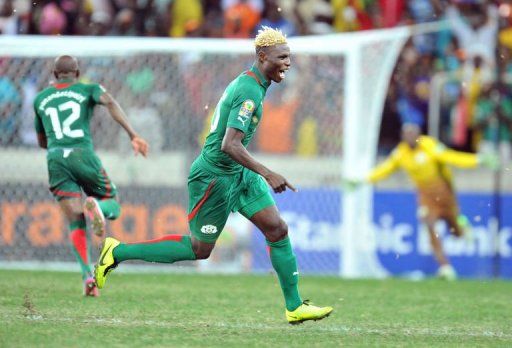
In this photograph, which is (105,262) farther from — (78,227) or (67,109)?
(67,109)

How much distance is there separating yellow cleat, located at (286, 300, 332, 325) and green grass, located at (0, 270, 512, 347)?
0.11m

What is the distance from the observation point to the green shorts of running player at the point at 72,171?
1085cm

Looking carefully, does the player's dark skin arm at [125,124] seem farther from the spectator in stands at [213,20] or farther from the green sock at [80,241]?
the spectator in stands at [213,20]

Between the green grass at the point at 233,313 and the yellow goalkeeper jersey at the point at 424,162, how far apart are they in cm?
252

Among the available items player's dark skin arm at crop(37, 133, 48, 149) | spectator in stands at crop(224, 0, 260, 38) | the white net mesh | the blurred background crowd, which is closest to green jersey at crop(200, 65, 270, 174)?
player's dark skin arm at crop(37, 133, 48, 149)

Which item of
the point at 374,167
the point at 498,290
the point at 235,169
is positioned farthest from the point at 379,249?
the point at 235,169

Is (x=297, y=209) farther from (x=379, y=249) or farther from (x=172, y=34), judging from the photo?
(x=172, y=34)

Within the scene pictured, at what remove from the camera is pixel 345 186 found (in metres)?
15.3

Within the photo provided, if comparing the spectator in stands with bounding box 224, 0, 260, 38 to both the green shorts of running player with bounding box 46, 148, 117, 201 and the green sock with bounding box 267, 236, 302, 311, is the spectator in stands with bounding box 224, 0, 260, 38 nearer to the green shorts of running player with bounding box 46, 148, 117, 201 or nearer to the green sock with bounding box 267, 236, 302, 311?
the green shorts of running player with bounding box 46, 148, 117, 201

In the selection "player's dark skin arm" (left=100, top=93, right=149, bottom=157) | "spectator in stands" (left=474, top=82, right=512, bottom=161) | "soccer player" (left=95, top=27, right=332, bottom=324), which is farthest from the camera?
"spectator in stands" (left=474, top=82, right=512, bottom=161)

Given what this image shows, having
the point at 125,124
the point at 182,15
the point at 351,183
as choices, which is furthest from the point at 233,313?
the point at 182,15

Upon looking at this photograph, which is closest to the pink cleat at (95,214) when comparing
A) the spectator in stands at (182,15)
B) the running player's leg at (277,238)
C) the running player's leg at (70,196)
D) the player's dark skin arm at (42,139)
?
the running player's leg at (70,196)

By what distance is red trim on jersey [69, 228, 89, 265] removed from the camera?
1083 cm

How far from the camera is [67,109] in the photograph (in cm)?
1080
